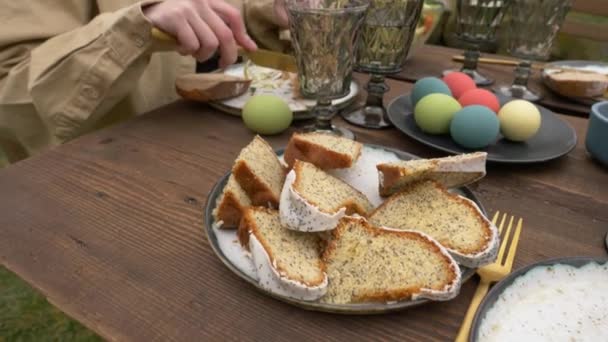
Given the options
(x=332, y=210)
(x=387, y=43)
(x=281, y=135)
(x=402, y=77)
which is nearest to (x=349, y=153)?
(x=332, y=210)

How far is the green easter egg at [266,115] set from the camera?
0.98 m

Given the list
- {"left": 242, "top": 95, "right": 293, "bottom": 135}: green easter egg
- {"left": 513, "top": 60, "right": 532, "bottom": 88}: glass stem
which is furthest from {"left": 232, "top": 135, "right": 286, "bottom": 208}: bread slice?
{"left": 513, "top": 60, "right": 532, "bottom": 88}: glass stem

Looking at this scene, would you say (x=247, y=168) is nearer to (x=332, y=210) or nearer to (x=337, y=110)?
(x=332, y=210)

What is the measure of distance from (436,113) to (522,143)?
189 millimetres

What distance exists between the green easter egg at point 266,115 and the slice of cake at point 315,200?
0.28m

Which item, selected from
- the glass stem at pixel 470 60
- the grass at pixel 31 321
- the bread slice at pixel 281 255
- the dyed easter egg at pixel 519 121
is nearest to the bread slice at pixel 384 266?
the bread slice at pixel 281 255

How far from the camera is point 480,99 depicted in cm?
101

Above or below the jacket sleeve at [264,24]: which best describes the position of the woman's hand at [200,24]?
above

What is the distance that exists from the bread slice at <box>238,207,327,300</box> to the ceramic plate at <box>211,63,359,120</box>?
47cm

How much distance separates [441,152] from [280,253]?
18.9 inches

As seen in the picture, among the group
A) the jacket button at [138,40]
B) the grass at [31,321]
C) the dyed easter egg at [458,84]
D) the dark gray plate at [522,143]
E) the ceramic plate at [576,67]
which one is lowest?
the grass at [31,321]

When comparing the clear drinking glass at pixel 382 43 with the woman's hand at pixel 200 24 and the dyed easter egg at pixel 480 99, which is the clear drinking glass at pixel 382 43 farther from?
the woman's hand at pixel 200 24

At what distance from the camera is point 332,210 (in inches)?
24.2

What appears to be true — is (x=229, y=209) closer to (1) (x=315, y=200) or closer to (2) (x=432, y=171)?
(1) (x=315, y=200)
